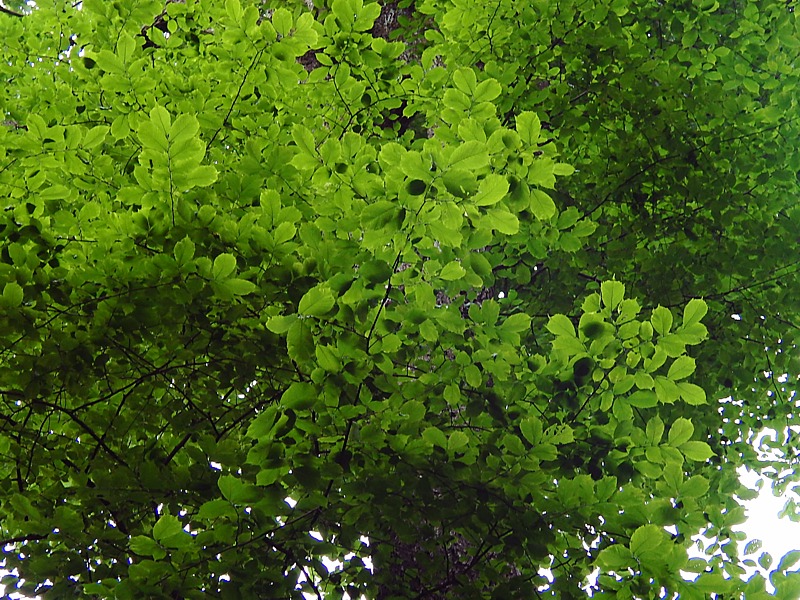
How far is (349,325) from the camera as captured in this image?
2246 millimetres

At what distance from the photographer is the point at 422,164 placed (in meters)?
1.80

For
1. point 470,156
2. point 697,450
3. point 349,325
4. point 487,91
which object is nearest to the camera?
point 470,156

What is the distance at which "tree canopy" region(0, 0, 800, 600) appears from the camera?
Result: 6.77 ft

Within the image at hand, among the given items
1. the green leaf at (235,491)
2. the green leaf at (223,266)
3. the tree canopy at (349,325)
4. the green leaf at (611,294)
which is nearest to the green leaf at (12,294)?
the tree canopy at (349,325)

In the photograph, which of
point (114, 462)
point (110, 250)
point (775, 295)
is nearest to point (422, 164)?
point (110, 250)

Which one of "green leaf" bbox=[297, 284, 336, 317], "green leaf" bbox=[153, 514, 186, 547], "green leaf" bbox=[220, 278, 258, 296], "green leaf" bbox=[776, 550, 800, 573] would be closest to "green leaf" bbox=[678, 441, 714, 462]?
"green leaf" bbox=[776, 550, 800, 573]

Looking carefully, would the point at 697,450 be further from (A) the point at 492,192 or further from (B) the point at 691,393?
(A) the point at 492,192

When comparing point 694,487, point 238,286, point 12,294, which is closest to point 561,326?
point 694,487

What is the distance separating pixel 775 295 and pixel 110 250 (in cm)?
349

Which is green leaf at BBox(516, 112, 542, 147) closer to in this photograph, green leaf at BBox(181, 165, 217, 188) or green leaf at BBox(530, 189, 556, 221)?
green leaf at BBox(530, 189, 556, 221)

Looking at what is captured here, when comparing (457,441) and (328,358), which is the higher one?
(328,358)

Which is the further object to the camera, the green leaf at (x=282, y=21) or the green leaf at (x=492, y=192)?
the green leaf at (x=282, y=21)

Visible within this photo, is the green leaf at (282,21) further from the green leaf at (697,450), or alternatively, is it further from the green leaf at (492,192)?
the green leaf at (697,450)

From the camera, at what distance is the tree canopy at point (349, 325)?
6.77ft
